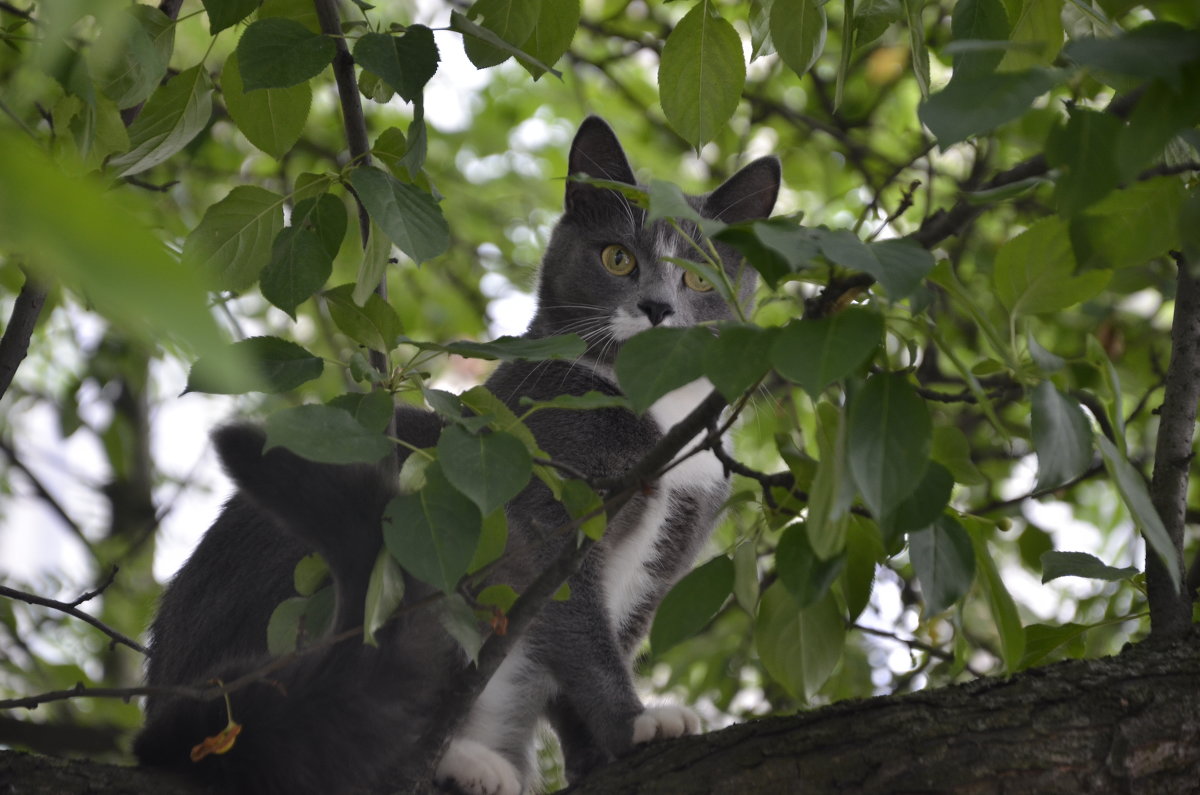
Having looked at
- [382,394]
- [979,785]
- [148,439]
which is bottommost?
[979,785]

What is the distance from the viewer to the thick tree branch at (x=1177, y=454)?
1.46 meters

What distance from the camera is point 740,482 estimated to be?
2.88 metres

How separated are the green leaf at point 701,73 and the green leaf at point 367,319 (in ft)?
1.60

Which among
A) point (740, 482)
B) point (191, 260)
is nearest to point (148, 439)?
point (740, 482)

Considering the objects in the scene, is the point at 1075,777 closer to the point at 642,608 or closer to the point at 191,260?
the point at 191,260

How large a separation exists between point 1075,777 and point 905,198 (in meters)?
1.02

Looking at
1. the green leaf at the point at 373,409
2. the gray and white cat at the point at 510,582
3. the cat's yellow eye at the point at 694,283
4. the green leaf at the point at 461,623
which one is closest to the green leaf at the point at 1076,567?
the gray and white cat at the point at 510,582

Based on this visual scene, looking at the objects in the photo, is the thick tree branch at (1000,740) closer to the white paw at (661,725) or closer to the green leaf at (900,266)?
the white paw at (661,725)

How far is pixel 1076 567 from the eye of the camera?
4.36 ft

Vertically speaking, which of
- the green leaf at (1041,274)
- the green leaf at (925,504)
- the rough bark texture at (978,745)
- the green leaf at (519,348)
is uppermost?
the green leaf at (1041,274)

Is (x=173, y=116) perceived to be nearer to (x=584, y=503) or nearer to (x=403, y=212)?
(x=403, y=212)

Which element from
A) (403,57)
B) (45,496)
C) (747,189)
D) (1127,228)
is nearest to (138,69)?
(403,57)

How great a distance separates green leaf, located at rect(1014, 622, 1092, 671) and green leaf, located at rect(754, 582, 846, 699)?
0.36 m

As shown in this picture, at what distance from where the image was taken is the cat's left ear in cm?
295
